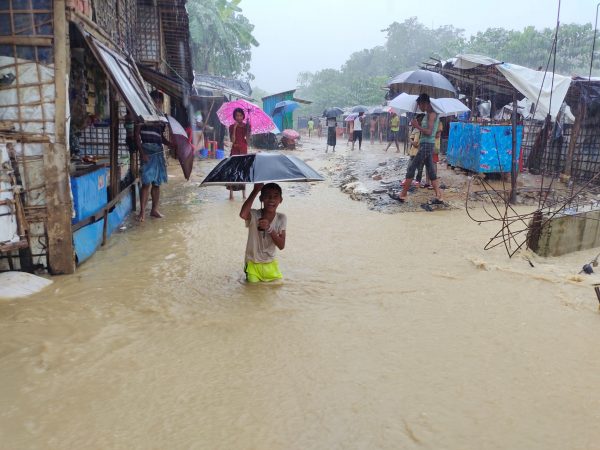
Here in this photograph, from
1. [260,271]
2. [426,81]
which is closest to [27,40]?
[260,271]

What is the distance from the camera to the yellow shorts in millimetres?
4704

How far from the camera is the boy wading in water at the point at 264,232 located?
4.38 m

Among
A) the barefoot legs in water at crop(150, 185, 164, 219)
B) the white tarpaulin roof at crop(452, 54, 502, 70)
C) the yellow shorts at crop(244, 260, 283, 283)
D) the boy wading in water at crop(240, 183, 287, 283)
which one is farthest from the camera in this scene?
the white tarpaulin roof at crop(452, 54, 502, 70)

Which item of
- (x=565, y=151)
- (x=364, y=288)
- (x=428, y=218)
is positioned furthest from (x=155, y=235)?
(x=565, y=151)

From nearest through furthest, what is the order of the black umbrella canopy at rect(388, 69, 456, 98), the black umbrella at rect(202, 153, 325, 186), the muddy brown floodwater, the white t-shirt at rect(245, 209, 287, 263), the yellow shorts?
the muddy brown floodwater → the black umbrella at rect(202, 153, 325, 186) → the white t-shirt at rect(245, 209, 287, 263) → the yellow shorts → the black umbrella canopy at rect(388, 69, 456, 98)

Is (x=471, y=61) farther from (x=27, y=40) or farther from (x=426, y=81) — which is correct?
(x=27, y=40)

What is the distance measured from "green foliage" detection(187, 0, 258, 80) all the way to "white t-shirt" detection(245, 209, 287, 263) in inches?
Answer: 991

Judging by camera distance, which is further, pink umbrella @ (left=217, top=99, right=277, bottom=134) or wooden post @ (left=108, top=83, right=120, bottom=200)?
pink umbrella @ (left=217, top=99, right=277, bottom=134)

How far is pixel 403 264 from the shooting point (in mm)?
5551

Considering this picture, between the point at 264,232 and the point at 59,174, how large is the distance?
205 centimetres

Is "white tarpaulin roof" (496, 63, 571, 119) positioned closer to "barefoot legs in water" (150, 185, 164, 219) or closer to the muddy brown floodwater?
the muddy brown floodwater

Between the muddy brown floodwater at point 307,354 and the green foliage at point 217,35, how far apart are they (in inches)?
965

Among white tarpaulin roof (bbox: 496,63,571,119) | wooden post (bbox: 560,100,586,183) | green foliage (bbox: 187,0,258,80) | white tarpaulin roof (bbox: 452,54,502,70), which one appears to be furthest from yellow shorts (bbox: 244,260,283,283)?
green foliage (bbox: 187,0,258,80)

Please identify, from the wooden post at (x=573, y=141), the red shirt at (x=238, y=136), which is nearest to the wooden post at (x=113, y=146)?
the red shirt at (x=238, y=136)
